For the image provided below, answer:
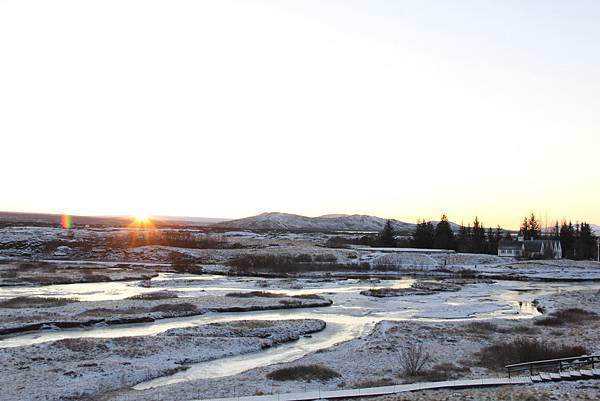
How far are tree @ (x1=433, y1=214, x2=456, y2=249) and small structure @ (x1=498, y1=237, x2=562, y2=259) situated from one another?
10.8 meters

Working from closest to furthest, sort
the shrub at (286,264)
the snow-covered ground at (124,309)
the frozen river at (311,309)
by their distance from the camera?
the frozen river at (311,309)
the snow-covered ground at (124,309)
the shrub at (286,264)

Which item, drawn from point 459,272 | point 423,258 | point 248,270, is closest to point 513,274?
point 459,272

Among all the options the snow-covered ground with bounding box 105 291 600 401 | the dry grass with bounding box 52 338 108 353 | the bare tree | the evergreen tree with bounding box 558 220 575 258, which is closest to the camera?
Result: the snow-covered ground with bounding box 105 291 600 401

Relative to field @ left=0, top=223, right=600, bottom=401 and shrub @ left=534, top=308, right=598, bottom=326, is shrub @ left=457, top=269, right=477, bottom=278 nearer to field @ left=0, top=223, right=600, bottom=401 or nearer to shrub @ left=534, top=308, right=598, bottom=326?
field @ left=0, top=223, right=600, bottom=401

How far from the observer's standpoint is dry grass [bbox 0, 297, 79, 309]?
4262cm

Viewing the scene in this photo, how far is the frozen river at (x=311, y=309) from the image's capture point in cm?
3030

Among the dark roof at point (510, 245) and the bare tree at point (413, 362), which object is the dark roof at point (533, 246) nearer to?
the dark roof at point (510, 245)

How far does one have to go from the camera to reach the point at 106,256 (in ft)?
346

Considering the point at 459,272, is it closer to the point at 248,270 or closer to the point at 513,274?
the point at 513,274

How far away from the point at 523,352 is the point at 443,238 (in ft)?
325

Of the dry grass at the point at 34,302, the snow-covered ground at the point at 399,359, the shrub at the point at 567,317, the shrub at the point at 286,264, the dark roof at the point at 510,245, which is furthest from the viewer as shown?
the dark roof at the point at 510,245

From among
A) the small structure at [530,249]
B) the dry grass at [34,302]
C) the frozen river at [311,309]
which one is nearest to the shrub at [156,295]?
the frozen river at [311,309]

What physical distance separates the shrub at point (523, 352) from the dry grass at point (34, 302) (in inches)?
1305

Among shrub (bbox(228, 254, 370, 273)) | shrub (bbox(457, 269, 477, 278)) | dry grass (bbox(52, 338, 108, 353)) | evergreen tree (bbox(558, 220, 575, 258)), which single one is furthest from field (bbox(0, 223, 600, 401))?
evergreen tree (bbox(558, 220, 575, 258))
